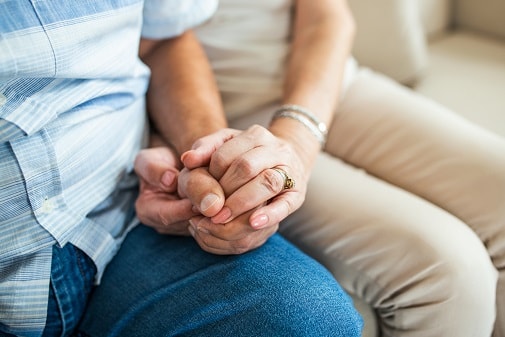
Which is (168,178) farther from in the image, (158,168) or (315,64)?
(315,64)

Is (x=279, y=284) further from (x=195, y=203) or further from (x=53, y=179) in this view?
(x=53, y=179)

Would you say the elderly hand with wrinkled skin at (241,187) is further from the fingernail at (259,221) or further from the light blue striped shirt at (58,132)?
the light blue striped shirt at (58,132)

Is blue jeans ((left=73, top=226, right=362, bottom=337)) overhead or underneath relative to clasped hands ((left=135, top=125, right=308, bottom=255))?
underneath

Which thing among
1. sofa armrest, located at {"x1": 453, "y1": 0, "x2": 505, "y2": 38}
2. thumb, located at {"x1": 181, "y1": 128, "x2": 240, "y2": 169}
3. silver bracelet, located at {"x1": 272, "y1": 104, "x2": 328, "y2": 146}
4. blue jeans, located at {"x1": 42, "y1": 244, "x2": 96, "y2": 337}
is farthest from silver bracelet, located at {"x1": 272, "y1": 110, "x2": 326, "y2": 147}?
sofa armrest, located at {"x1": 453, "y1": 0, "x2": 505, "y2": 38}

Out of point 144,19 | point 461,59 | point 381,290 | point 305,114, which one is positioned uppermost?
point 144,19

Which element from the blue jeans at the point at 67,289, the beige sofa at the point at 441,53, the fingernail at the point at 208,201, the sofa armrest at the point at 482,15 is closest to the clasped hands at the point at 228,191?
the fingernail at the point at 208,201

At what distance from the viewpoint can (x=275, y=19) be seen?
36.2 inches

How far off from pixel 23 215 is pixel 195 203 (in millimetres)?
215

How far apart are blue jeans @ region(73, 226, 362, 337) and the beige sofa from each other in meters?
0.54

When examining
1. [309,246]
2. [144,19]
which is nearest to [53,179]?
[144,19]

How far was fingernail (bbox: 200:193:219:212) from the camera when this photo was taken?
1.92 feet

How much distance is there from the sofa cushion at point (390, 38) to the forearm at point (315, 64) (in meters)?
0.20

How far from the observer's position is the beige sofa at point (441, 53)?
3.43 ft

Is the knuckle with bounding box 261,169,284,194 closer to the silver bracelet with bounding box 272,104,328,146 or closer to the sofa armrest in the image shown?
the silver bracelet with bounding box 272,104,328,146
